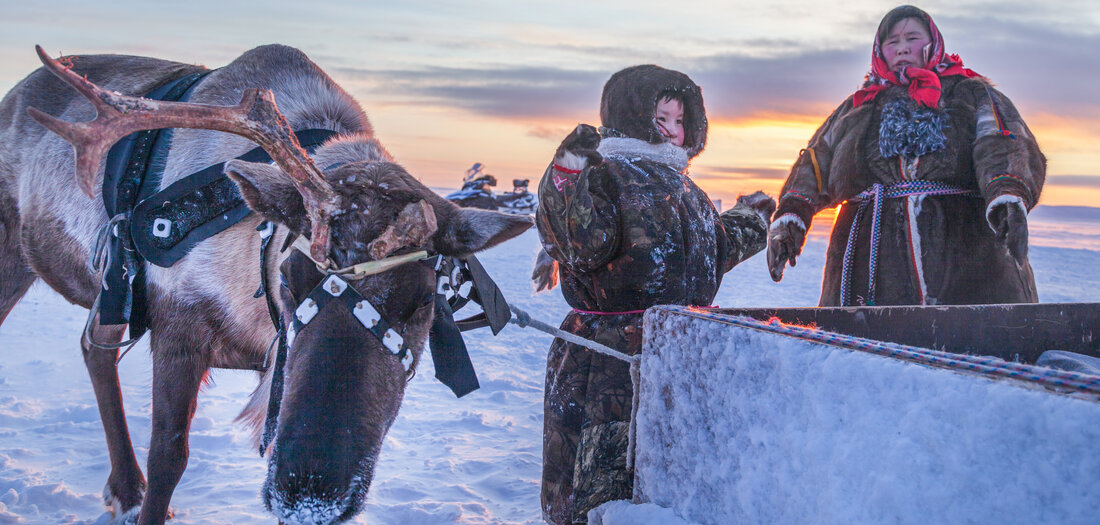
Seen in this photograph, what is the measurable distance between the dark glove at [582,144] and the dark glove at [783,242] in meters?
1.18

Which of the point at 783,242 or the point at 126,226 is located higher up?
the point at 783,242

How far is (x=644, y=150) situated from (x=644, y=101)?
166mm

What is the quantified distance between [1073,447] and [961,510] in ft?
Answer: 0.49

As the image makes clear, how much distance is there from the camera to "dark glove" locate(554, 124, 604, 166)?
1988 mm

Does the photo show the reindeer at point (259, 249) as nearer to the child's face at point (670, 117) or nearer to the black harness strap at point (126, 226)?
the black harness strap at point (126, 226)

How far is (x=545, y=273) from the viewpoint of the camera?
270 cm

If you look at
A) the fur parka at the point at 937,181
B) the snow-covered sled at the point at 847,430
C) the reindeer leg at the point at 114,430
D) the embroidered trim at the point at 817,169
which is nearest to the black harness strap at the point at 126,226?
the reindeer leg at the point at 114,430

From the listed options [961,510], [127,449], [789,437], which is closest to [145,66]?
[127,449]

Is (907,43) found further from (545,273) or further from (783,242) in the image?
(545,273)

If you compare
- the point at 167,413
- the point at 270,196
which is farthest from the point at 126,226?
the point at 270,196

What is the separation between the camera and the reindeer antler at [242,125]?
1.88 m

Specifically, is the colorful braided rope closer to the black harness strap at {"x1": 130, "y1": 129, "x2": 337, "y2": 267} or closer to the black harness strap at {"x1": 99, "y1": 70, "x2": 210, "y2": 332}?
the black harness strap at {"x1": 130, "y1": 129, "x2": 337, "y2": 267}

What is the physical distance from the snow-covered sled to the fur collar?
744mm

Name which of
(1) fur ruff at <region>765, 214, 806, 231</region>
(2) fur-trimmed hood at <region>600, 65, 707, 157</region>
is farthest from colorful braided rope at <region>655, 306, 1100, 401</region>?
(1) fur ruff at <region>765, 214, 806, 231</region>
